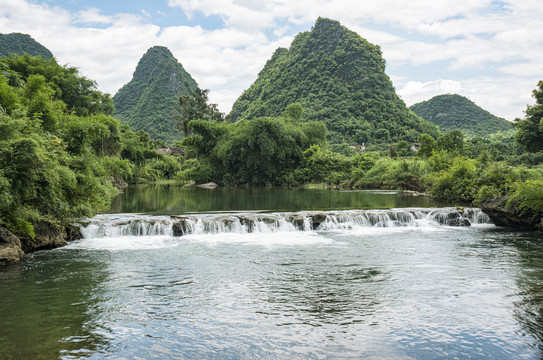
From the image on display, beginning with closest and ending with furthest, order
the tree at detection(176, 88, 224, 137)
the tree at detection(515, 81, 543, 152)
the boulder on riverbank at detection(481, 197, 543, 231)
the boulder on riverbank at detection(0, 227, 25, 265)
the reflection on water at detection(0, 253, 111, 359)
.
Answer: the reflection on water at detection(0, 253, 111, 359)
the boulder on riverbank at detection(0, 227, 25, 265)
the boulder on riverbank at detection(481, 197, 543, 231)
the tree at detection(515, 81, 543, 152)
the tree at detection(176, 88, 224, 137)

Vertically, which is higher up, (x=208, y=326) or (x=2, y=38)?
(x=2, y=38)

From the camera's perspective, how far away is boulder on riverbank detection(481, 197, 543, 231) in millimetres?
18500

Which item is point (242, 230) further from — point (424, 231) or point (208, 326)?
point (208, 326)

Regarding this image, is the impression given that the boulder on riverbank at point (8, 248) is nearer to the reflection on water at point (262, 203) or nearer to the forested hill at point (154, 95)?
the reflection on water at point (262, 203)

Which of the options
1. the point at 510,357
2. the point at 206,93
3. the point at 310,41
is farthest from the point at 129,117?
the point at 510,357

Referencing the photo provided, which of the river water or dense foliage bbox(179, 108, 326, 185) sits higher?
dense foliage bbox(179, 108, 326, 185)

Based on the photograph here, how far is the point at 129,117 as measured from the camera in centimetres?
14562

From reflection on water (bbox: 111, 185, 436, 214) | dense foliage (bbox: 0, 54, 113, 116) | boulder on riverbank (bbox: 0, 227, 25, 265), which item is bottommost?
boulder on riverbank (bbox: 0, 227, 25, 265)

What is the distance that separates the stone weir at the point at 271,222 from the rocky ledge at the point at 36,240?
85 cm

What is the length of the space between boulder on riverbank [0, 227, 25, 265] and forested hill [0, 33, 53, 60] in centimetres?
9752

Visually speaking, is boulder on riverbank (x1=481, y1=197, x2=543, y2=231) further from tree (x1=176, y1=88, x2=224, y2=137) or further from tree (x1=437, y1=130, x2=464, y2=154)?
tree (x1=176, y1=88, x2=224, y2=137)

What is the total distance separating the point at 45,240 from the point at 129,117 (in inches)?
5505

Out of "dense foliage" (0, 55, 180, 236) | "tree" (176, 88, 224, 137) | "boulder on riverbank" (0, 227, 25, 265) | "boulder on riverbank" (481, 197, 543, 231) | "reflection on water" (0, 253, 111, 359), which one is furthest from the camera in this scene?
"tree" (176, 88, 224, 137)

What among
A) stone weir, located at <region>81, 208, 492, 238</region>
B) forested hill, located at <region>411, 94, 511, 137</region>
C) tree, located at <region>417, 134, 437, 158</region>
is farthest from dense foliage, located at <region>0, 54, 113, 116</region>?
forested hill, located at <region>411, 94, 511, 137</region>
